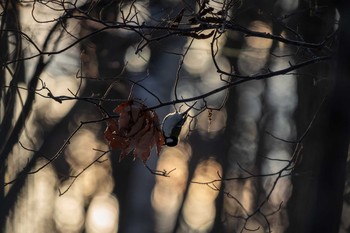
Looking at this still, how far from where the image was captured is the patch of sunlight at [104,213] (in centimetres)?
2455

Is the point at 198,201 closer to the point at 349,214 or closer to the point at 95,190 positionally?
the point at 95,190

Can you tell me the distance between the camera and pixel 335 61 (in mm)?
5445

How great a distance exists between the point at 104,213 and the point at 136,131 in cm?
1949

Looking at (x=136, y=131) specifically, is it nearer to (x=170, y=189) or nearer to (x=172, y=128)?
(x=172, y=128)

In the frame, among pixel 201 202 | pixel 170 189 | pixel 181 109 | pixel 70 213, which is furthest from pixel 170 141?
pixel 170 189

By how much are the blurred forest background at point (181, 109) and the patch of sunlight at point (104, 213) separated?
55 millimetres

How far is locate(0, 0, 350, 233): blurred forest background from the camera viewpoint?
6.87 metres

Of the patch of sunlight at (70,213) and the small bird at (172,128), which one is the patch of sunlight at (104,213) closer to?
the patch of sunlight at (70,213)

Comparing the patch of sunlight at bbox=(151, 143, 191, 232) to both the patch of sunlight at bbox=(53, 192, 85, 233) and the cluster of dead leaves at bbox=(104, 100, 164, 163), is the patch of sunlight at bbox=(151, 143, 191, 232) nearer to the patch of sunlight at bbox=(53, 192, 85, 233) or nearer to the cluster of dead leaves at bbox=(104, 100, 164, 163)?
the patch of sunlight at bbox=(53, 192, 85, 233)

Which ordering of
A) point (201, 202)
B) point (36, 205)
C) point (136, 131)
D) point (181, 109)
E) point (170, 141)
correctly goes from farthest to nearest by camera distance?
1. point (201, 202)
2. point (36, 205)
3. point (181, 109)
4. point (170, 141)
5. point (136, 131)

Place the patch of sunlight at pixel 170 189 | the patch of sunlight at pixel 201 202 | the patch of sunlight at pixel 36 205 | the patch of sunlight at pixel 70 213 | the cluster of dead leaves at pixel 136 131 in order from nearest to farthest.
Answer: the cluster of dead leaves at pixel 136 131, the patch of sunlight at pixel 36 205, the patch of sunlight at pixel 201 202, the patch of sunlight at pixel 170 189, the patch of sunlight at pixel 70 213

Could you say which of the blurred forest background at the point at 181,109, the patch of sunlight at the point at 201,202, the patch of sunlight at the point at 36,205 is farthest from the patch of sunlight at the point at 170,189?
the patch of sunlight at the point at 36,205

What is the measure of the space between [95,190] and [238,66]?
7.19 metres

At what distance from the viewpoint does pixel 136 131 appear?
6.59 metres
